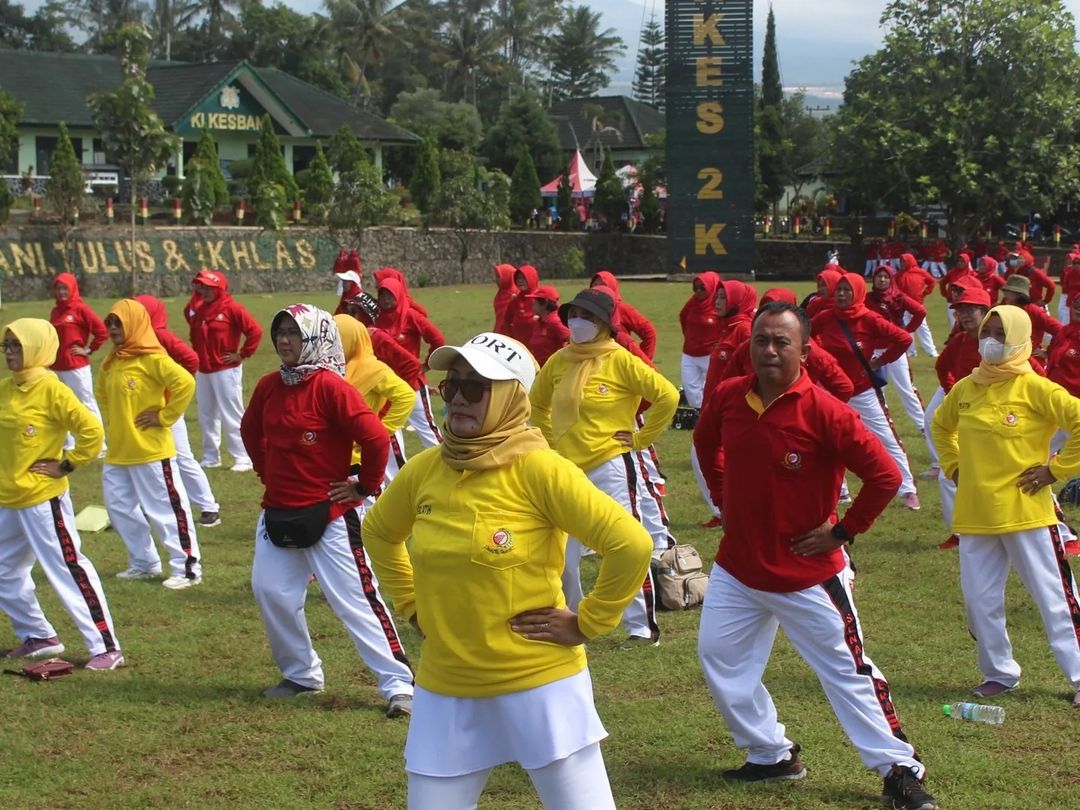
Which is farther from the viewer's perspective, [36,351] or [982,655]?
[36,351]

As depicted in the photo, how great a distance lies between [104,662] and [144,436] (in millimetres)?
2360

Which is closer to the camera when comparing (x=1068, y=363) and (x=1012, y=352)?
(x=1012, y=352)

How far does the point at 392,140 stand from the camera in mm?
58125

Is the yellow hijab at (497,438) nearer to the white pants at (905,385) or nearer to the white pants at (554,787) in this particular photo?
the white pants at (554,787)

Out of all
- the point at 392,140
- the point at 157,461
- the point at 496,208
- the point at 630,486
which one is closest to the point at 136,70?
the point at 496,208

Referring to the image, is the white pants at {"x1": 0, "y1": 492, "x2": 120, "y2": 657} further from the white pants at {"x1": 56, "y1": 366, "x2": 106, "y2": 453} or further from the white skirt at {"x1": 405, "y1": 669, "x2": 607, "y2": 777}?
the white pants at {"x1": 56, "y1": 366, "x2": 106, "y2": 453}

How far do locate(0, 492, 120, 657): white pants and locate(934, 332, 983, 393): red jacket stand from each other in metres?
6.28

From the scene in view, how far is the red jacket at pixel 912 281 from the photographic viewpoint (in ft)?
67.4

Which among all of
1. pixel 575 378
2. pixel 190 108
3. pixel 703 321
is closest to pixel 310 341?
pixel 575 378

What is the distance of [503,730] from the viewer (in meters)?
4.42

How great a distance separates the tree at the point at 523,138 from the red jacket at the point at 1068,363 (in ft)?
172

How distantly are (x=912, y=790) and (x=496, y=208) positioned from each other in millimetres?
40249

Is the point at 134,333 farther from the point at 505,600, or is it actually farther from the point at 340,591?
the point at 505,600

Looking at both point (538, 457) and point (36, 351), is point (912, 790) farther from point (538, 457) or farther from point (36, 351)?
point (36, 351)
